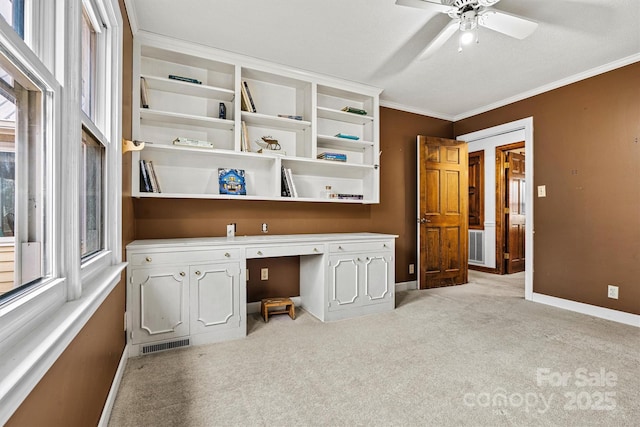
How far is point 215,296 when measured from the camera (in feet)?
7.63

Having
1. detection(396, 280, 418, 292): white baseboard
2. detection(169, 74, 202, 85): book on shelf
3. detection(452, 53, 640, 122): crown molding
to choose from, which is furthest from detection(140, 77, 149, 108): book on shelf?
detection(452, 53, 640, 122): crown molding

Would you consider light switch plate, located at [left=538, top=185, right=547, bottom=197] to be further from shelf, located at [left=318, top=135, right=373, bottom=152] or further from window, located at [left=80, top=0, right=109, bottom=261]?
window, located at [left=80, top=0, right=109, bottom=261]

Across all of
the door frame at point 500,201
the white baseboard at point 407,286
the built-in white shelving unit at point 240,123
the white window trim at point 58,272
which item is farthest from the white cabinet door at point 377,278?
the door frame at point 500,201

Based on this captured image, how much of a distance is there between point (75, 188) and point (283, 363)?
1.56 meters

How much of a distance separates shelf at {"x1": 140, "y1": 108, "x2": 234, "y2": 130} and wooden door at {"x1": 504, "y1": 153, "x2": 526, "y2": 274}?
4635mm

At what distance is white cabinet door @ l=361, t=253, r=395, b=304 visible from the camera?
298cm

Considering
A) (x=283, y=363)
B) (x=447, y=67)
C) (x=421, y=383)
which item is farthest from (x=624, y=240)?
(x=283, y=363)

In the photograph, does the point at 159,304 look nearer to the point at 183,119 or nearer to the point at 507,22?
the point at 183,119

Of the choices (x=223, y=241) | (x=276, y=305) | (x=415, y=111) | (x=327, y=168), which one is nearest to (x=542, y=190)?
(x=415, y=111)

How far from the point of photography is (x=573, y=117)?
10.4ft

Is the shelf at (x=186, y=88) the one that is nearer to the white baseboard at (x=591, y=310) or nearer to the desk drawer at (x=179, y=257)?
the desk drawer at (x=179, y=257)

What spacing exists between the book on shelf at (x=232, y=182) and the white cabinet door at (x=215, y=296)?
0.78 metres

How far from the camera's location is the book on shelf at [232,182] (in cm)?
282

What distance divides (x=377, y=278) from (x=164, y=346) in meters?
1.94
